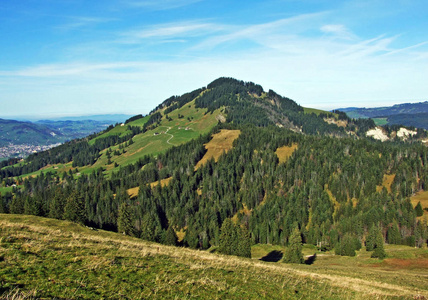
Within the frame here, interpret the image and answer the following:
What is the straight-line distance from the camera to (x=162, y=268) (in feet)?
82.5

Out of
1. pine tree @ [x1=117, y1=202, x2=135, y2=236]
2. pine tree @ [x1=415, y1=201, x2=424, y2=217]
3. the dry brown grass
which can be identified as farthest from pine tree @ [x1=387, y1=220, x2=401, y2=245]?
pine tree @ [x1=117, y1=202, x2=135, y2=236]

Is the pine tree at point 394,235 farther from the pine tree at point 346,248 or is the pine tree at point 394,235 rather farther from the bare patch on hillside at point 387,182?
the bare patch on hillside at point 387,182

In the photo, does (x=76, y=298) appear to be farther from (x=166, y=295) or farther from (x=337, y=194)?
(x=337, y=194)

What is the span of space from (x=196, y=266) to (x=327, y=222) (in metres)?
144

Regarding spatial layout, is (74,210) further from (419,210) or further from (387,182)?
(387,182)

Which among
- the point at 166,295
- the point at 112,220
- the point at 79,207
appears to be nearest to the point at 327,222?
the point at 112,220

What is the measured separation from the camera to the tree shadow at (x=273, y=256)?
357 feet

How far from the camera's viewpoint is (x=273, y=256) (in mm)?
114812

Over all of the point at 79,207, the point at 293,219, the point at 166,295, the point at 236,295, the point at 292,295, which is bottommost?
the point at 293,219

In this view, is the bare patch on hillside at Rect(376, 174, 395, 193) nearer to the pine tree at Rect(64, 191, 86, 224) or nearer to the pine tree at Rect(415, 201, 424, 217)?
the pine tree at Rect(415, 201, 424, 217)

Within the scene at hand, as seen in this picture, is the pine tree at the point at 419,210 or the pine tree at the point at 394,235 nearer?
the pine tree at the point at 394,235

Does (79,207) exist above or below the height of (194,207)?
above

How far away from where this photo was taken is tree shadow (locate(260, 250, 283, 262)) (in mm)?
108906

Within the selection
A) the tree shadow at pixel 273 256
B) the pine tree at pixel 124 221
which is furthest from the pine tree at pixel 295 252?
the pine tree at pixel 124 221
